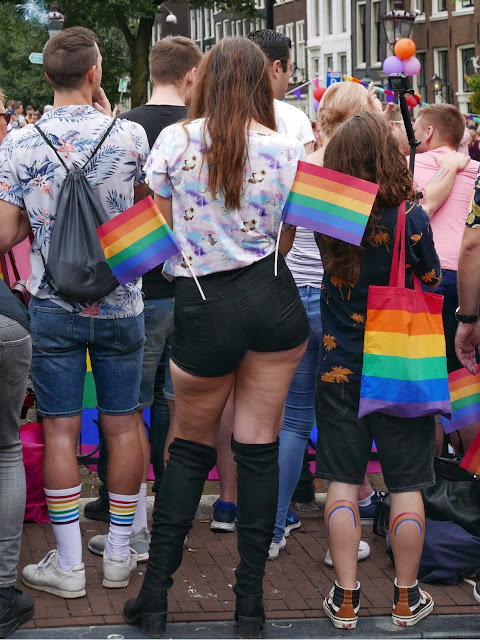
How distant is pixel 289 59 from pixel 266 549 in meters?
2.52

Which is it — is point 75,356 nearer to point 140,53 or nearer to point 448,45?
point 140,53

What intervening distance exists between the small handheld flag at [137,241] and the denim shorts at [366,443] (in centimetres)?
85

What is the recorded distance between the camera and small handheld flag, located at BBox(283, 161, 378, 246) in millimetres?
3893

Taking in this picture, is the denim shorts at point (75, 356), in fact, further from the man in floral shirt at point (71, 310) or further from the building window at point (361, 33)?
the building window at point (361, 33)

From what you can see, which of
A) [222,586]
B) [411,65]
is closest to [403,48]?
[411,65]

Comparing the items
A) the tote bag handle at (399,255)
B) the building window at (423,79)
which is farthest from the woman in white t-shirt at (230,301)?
the building window at (423,79)

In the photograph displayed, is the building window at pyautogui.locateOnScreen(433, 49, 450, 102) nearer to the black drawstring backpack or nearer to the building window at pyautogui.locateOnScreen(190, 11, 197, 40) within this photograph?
the building window at pyautogui.locateOnScreen(190, 11, 197, 40)

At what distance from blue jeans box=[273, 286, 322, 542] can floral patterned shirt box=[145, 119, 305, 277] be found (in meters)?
1.03

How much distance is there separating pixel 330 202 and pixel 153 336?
1.34 m

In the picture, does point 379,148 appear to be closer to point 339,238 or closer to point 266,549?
point 339,238

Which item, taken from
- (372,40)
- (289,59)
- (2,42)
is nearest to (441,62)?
(372,40)

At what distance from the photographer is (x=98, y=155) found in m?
4.22

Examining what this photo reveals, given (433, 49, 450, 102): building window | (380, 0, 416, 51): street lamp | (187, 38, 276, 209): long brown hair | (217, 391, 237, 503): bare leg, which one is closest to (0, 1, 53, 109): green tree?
(433, 49, 450, 102): building window

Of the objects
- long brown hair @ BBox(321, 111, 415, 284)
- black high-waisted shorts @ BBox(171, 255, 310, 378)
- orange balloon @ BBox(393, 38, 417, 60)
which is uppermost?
orange balloon @ BBox(393, 38, 417, 60)
